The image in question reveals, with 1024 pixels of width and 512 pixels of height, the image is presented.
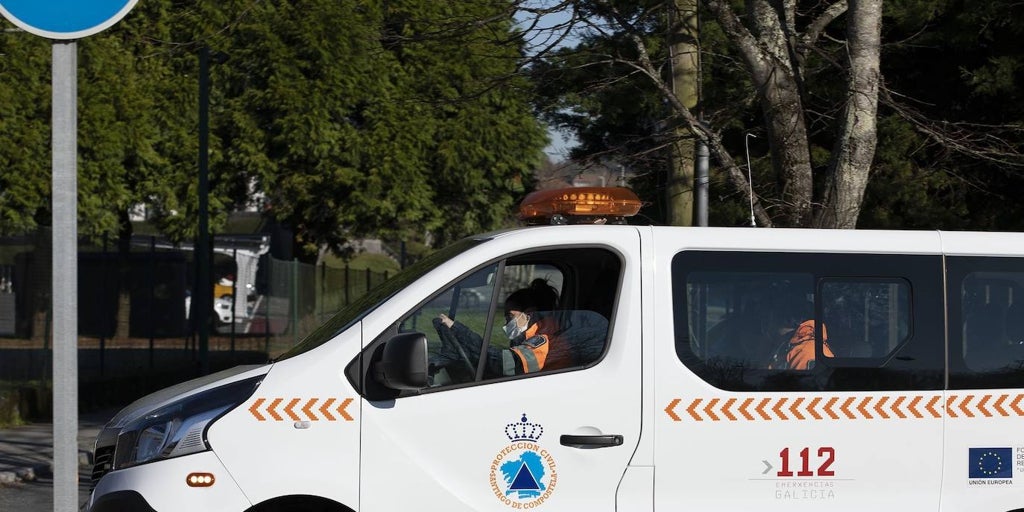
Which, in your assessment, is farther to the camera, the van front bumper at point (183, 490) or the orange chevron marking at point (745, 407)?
the orange chevron marking at point (745, 407)

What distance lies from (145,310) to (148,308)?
5 centimetres

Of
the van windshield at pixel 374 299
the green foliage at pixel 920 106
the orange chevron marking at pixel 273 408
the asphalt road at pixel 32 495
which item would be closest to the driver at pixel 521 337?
the van windshield at pixel 374 299

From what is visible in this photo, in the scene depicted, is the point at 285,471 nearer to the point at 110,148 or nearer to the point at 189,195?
the point at 110,148

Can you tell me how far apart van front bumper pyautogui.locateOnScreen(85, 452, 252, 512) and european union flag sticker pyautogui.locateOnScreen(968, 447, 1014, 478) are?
320 centimetres

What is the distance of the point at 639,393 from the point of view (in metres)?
5.78

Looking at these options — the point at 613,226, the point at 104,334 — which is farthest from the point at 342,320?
the point at 104,334

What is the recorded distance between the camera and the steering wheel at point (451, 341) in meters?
5.83

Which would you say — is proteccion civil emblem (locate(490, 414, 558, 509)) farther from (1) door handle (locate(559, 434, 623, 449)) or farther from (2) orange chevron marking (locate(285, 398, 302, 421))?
(2) orange chevron marking (locate(285, 398, 302, 421))

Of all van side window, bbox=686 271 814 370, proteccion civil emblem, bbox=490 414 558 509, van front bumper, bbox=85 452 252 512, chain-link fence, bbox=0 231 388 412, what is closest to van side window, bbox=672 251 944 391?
van side window, bbox=686 271 814 370

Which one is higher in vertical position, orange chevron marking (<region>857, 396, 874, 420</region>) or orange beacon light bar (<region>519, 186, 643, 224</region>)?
orange beacon light bar (<region>519, 186, 643, 224</region>)

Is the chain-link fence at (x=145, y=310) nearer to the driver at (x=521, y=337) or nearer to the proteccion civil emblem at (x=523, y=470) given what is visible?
the driver at (x=521, y=337)

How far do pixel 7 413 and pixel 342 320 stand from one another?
35.4 feet

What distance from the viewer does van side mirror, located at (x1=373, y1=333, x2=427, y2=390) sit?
5488 millimetres

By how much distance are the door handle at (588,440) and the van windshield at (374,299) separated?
3.18 ft
